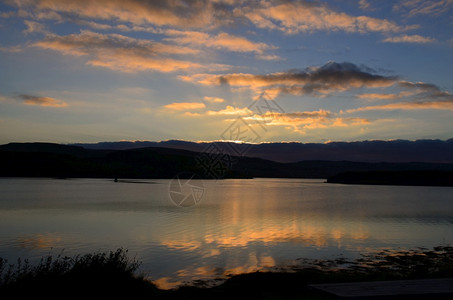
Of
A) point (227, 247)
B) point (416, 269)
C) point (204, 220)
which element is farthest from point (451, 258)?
point (204, 220)

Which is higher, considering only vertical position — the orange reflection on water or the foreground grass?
the foreground grass

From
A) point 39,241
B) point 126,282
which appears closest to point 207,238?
point 39,241

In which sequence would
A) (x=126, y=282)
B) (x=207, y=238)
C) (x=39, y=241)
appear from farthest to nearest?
1. (x=207, y=238)
2. (x=39, y=241)
3. (x=126, y=282)

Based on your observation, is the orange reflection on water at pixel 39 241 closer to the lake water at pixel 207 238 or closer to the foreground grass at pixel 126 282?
the lake water at pixel 207 238

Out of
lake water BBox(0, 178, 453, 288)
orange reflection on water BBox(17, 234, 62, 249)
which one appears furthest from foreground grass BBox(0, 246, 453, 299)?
orange reflection on water BBox(17, 234, 62, 249)

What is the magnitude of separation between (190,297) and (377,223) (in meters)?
38.6

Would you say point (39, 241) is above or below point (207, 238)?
above

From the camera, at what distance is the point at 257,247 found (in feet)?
98.1

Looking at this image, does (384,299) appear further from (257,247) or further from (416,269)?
(257,247)

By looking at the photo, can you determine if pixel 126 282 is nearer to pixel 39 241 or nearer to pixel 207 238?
pixel 207 238

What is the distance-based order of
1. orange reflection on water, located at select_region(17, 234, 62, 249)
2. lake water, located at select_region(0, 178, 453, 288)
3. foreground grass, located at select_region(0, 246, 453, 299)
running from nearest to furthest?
foreground grass, located at select_region(0, 246, 453, 299) → lake water, located at select_region(0, 178, 453, 288) → orange reflection on water, located at select_region(17, 234, 62, 249)

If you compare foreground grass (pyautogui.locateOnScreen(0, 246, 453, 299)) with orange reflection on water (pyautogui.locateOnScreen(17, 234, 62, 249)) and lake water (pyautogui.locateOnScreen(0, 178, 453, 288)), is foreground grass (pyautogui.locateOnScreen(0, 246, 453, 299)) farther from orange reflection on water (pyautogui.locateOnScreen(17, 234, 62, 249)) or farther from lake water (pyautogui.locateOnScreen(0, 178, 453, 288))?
orange reflection on water (pyautogui.locateOnScreen(17, 234, 62, 249))

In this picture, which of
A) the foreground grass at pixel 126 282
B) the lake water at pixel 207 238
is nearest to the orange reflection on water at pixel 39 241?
the lake water at pixel 207 238

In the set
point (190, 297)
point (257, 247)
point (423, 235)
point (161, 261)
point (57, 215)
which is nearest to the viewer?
point (190, 297)
